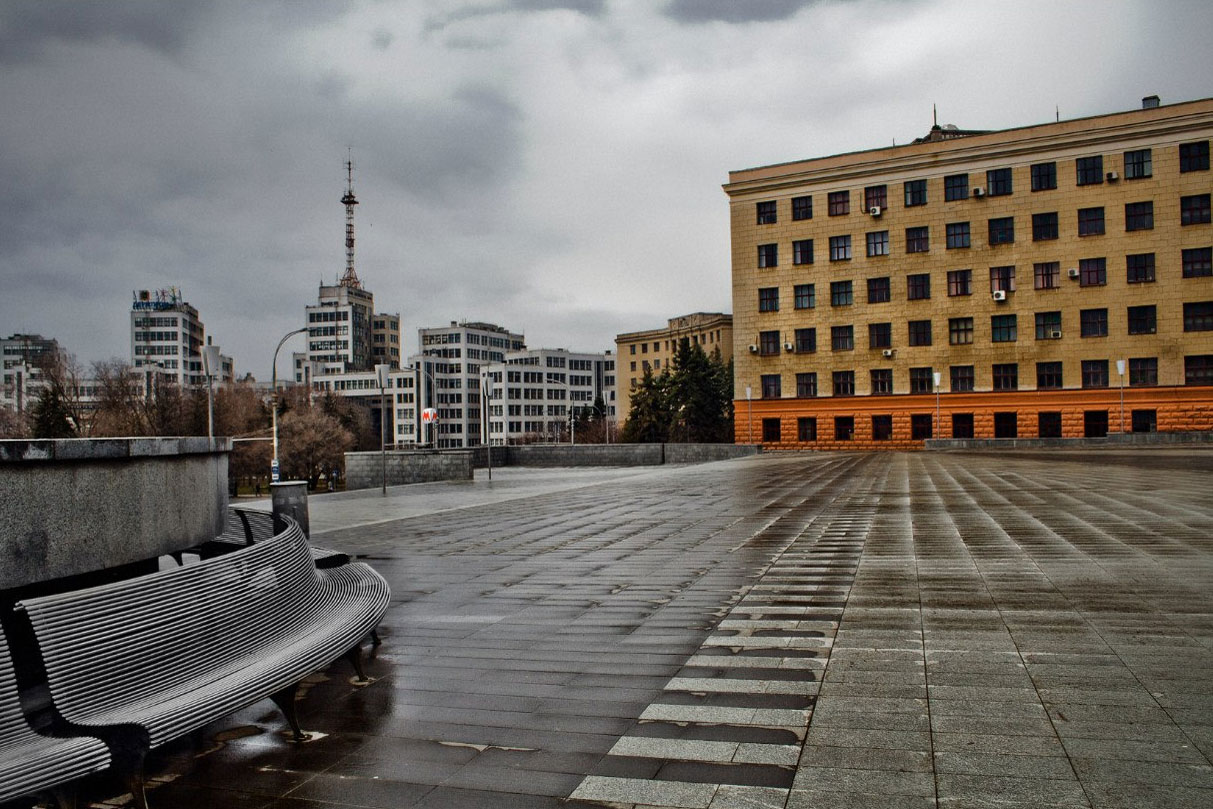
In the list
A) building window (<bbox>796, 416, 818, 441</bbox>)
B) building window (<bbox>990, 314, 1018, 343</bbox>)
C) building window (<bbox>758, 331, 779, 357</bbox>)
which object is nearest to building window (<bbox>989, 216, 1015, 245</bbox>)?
building window (<bbox>990, 314, 1018, 343</bbox>)

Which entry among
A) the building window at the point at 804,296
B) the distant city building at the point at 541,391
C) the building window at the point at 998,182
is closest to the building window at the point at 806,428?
the building window at the point at 804,296

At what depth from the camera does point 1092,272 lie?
161 ft

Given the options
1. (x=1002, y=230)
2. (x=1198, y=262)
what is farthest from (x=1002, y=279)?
(x=1198, y=262)

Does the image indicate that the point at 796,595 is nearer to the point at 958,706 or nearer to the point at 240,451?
the point at 958,706

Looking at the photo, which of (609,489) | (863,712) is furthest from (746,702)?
(609,489)

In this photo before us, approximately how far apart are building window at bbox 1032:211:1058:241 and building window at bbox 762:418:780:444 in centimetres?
1826

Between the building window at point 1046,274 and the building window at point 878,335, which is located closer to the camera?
the building window at point 1046,274

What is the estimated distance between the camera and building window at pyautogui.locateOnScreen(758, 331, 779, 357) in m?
55.2

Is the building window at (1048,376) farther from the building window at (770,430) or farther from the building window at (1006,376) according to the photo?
the building window at (770,430)

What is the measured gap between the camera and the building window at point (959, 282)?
51.3m

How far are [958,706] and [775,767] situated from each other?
3.87 feet

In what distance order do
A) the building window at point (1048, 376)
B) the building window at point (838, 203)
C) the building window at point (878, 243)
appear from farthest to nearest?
the building window at point (838, 203) < the building window at point (878, 243) < the building window at point (1048, 376)

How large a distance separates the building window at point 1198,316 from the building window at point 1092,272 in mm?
4371

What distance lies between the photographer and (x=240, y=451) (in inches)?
2463
